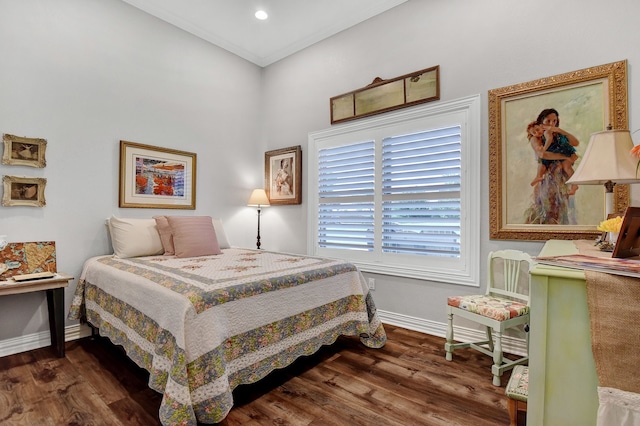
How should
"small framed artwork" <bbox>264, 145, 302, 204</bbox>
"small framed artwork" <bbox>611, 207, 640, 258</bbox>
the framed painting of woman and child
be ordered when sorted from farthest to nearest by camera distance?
"small framed artwork" <bbox>264, 145, 302, 204</bbox> → the framed painting of woman and child → "small framed artwork" <bbox>611, 207, 640, 258</bbox>

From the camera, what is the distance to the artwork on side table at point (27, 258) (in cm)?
245

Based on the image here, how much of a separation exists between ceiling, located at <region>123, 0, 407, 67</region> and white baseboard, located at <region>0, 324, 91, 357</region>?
3120 millimetres

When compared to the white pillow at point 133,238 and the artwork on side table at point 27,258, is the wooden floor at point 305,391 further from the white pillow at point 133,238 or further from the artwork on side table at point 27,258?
the white pillow at point 133,238

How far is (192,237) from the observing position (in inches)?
118

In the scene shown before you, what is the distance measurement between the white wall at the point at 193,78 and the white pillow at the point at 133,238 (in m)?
0.25

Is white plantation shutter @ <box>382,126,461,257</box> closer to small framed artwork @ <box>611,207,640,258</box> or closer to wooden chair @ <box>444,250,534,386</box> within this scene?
wooden chair @ <box>444,250,534,386</box>

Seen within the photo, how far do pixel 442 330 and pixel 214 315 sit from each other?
2.08m

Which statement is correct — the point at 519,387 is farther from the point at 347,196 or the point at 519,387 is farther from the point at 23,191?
the point at 23,191

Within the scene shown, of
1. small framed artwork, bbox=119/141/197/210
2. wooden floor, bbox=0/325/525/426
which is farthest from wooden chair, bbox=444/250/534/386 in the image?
small framed artwork, bbox=119/141/197/210

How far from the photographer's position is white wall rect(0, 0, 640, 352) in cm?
249

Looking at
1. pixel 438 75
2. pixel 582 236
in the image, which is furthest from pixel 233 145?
pixel 582 236

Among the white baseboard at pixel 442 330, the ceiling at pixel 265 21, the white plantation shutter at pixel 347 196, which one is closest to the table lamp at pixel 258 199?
the white plantation shutter at pixel 347 196

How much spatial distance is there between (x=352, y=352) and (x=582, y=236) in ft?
6.11

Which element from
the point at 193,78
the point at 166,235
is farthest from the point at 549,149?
the point at 193,78
